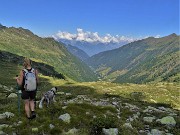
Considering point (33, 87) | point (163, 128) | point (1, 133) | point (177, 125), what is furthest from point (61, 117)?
point (177, 125)

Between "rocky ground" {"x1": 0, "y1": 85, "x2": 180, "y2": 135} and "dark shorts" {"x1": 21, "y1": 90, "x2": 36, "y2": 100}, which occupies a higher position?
"dark shorts" {"x1": 21, "y1": 90, "x2": 36, "y2": 100}

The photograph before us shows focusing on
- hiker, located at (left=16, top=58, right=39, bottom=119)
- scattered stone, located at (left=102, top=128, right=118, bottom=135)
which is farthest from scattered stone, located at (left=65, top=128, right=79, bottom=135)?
hiker, located at (left=16, top=58, right=39, bottom=119)

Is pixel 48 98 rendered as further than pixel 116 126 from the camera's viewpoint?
Yes

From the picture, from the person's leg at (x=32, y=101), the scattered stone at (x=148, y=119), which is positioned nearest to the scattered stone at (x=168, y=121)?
the scattered stone at (x=148, y=119)

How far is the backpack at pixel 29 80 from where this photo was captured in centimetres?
1823

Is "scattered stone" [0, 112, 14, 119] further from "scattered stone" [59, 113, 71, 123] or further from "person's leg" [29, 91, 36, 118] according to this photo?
"scattered stone" [59, 113, 71, 123]

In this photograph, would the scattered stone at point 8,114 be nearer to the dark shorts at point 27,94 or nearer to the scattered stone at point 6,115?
the scattered stone at point 6,115

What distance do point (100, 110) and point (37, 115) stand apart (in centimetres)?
680

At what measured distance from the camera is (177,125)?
915 inches

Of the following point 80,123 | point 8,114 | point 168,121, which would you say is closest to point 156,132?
point 168,121

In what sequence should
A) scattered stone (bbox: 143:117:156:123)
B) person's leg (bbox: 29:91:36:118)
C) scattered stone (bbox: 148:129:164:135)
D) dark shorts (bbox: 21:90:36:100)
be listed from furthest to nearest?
scattered stone (bbox: 143:117:156:123) < scattered stone (bbox: 148:129:164:135) < person's leg (bbox: 29:91:36:118) < dark shorts (bbox: 21:90:36:100)

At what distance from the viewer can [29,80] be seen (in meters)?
18.3

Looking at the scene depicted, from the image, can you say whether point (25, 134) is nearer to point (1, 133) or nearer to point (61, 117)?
point (1, 133)

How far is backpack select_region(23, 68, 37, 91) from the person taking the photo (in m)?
18.2
